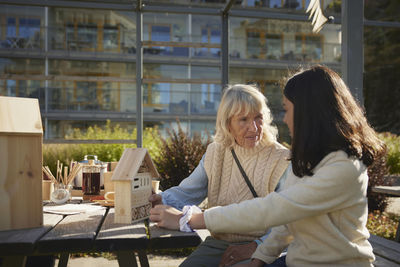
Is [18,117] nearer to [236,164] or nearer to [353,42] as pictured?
[236,164]

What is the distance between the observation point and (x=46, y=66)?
860 inches

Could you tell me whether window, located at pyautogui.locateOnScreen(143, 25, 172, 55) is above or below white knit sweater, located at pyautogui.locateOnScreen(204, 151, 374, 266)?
above

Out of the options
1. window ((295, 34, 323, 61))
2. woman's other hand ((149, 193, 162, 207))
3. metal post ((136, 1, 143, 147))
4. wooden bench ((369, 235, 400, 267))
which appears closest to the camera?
woman's other hand ((149, 193, 162, 207))

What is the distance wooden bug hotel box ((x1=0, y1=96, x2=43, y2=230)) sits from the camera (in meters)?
1.40

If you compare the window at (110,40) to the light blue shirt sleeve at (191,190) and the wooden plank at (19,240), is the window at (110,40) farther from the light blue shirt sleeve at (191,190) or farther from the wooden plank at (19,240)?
the wooden plank at (19,240)

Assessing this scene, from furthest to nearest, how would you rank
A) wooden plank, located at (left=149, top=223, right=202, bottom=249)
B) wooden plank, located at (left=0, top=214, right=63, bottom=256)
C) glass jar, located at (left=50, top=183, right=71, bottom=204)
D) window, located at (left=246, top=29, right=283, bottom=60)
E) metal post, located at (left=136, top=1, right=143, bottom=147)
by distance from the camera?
1. window, located at (left=246, top=29, right=283, bottom=60)
2. metal post, located at (left=136, top=1, right=143, bottom=147)
3. glass jar, located at (left=50, top=183, right=71, bottom=204)
4. wooden plank, located at (left=149, top=223, right=202, bottom=249)
5. wooden plank, located at (left=0, top=214, right=63, bottom=256)

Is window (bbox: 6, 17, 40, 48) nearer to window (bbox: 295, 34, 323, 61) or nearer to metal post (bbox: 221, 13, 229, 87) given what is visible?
window (bbox: 295, 34, 323, 61)

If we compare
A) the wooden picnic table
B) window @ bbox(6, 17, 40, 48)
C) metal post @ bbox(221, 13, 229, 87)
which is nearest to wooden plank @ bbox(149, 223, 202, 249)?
the wooden picnic table

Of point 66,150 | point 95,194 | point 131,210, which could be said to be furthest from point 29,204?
point 66,150

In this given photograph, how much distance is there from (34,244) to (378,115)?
2097 centimetres

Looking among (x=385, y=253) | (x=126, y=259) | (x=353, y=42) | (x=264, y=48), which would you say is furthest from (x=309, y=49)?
(x=126, y=259)

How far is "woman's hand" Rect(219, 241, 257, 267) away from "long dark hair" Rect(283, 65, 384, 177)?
17.3 inches

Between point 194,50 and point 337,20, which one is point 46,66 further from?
point 337,20

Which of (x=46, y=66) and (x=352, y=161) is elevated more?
(x=46, y=66)
